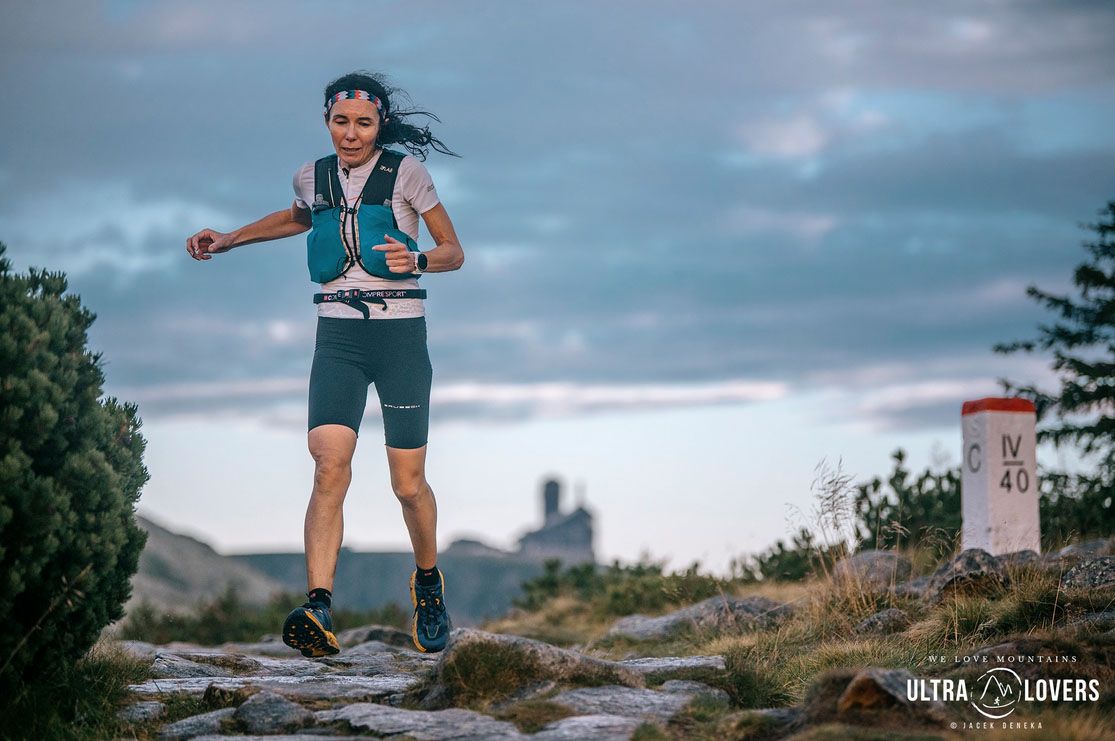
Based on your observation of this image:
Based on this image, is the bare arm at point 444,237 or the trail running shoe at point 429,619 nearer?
the bare arm at point 444,237

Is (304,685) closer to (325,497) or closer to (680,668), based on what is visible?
(325,497)

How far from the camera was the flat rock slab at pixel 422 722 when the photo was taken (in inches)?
189

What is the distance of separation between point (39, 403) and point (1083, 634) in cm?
528

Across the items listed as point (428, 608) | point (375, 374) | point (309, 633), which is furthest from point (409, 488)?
point (309, 633)

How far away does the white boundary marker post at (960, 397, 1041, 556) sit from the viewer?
9477mm

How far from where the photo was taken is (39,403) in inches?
212

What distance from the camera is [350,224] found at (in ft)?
21.9

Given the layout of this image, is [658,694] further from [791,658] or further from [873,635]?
[873,635]

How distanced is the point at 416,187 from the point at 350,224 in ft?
1.47

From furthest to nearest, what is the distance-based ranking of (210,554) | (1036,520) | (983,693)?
(210,554) → (1036,520) → (983,693)

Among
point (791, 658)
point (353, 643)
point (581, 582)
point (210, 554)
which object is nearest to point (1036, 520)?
point (791, 658)

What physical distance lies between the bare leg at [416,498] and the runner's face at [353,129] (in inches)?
67.2

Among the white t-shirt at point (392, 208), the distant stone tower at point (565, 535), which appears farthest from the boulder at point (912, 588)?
the distant stone tower at point (565, 535)

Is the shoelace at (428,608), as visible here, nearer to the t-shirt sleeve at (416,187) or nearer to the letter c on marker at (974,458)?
the t-shirt sleeve at (416,187)
